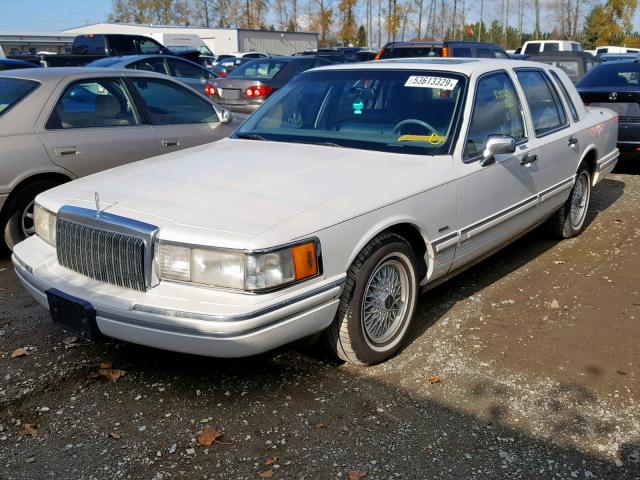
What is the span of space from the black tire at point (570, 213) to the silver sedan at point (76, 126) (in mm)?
3404

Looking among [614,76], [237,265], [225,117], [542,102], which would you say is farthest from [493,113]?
[614,76]

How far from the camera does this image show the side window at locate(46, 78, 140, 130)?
5758 mm

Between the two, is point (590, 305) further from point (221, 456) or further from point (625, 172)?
point (625, 172)

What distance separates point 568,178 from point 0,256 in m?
4.86

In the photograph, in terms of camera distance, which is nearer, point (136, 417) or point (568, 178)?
point (136, 417)

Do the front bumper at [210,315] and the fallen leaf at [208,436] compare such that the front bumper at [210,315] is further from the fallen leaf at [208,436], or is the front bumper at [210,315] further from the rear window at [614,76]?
the rear window at [614,76]

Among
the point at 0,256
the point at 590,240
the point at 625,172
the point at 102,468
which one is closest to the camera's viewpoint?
the point at 102,468

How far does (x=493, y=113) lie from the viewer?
4668 millimetres

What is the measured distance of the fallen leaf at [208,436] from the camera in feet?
10.1

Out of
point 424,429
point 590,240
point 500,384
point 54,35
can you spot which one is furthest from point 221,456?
point 54,35

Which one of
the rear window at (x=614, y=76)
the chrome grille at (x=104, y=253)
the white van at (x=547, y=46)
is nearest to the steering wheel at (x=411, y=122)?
the chrome grille at (x=104, y=253)

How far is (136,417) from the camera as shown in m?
3.27

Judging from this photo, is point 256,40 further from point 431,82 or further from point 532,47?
point 431,82

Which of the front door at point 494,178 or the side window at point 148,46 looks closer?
the front door at point 494,178
